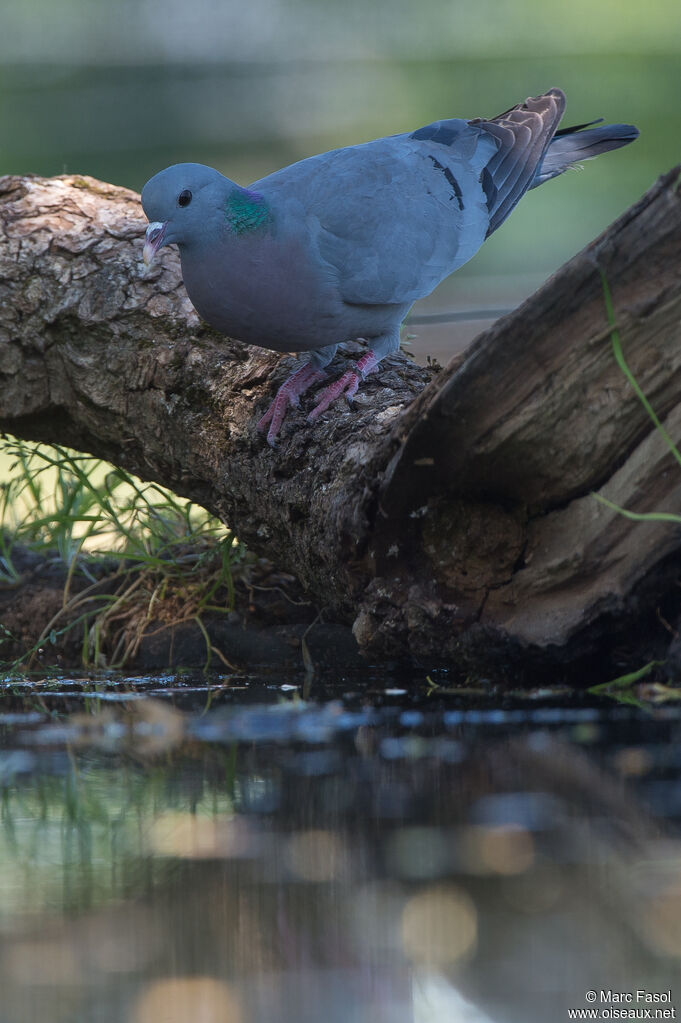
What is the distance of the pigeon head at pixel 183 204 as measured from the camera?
2441 mm

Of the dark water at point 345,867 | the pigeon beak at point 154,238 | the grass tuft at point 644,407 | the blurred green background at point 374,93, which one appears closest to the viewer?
the dark water at point 345,867

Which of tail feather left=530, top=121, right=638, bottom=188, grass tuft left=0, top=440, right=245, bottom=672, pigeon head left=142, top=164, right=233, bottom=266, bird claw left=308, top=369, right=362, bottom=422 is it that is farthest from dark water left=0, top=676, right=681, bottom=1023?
tail feather left=530, top=121, right=638, bottom=188

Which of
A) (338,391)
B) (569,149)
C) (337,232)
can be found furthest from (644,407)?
(569,149)

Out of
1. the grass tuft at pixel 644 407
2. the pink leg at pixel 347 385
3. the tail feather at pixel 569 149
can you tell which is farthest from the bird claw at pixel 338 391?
the tail feather at pixel 569 149

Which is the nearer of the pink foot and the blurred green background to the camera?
the pink foot

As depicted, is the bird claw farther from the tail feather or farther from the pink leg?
the tail feather

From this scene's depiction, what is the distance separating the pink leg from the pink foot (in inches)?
1.9

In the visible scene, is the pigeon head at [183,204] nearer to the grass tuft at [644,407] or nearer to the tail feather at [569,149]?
the grass tuft at [644,407]

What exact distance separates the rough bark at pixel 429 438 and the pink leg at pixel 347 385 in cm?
3

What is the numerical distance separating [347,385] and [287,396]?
13cm

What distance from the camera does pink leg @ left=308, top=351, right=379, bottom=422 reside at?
250 centimetres

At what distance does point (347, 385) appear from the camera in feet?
8.50

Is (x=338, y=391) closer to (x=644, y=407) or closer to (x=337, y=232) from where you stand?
(x=337, y=232)

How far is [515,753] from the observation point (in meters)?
1.61
